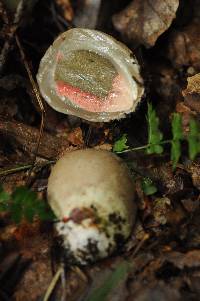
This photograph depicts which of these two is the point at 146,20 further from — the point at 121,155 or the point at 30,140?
the point at 30,140

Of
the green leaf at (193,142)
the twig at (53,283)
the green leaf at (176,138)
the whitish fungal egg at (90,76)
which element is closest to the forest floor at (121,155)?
the twig at (53,283)

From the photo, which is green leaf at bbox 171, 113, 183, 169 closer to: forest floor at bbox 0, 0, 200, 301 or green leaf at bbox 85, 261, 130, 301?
forest floor at bbox 0, 0, 200, 301

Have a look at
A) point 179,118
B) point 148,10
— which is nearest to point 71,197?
point 179,118

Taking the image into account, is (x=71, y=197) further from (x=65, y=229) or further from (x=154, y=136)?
(x=154, y=136)

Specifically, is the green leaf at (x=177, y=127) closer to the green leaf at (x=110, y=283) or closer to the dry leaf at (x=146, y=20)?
the green leaf at (x=110, y=283)

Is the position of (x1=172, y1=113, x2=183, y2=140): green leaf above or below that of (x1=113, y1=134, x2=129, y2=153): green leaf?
above

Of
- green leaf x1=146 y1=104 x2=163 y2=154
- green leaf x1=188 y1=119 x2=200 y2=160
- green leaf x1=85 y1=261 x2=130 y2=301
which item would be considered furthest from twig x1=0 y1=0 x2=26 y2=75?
green leaf x1=85 y1=261 x2=130 y2=301
